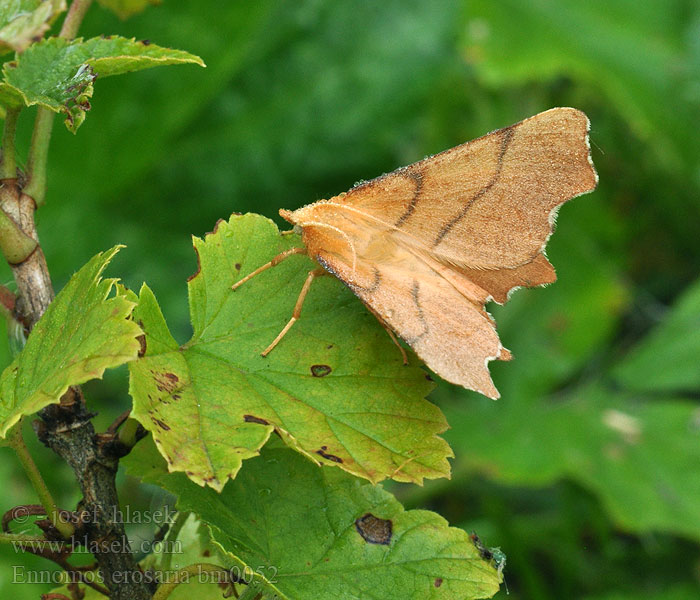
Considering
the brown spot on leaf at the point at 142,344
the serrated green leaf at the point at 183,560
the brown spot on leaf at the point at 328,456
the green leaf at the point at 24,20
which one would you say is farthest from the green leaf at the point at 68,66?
the serrated green leaf at the point at 183,560

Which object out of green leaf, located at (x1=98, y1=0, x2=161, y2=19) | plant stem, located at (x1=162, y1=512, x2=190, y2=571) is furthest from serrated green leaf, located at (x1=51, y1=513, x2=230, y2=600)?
green leaf, located at (x1=98, y1=0, x2=161, y2=19)

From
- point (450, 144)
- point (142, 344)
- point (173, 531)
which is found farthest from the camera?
point (450, 144)

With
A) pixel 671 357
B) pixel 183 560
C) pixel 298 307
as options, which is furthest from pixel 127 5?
pixel 671 357

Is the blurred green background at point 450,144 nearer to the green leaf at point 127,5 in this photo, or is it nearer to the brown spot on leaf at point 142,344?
the green leaf at point 127,5

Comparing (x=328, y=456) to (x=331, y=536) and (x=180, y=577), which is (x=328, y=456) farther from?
(x=180, y=577)

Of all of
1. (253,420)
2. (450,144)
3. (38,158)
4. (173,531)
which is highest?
(38,158)
